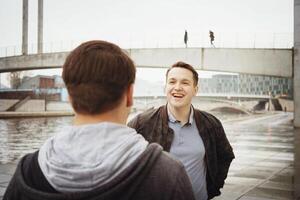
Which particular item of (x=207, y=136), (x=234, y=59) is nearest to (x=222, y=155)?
(x=207, y=136)

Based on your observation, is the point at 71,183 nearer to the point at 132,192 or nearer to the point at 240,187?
the point at 132,192

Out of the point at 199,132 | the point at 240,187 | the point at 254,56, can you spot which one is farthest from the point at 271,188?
the point at 254,56

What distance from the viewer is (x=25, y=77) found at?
76.7m

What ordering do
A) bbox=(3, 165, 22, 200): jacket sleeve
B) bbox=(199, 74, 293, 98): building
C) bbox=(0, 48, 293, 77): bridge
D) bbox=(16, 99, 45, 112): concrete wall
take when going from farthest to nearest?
bbox=(199, 74, 293, 98): building
bbox=(16, 99, 45, 112): concrete wall
bbox=(0, 48, 293, 77): bridge
bbox=(3, 165, 22, 200): jacket sleeve

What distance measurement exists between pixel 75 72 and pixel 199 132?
1.77 meters

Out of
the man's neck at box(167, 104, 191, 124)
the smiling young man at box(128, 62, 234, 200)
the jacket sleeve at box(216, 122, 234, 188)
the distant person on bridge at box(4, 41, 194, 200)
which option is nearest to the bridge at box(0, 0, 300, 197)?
the jacket sleeve at box(216, 122, 234, 188)

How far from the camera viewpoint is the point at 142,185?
51.9 inches

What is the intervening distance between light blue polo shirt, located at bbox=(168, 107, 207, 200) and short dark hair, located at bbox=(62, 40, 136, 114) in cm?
152

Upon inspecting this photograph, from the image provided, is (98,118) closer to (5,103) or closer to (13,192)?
(13,192)

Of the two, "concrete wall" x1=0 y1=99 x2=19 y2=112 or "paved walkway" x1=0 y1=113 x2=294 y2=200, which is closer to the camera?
"paved walkway" x1=0 y1=113 x2=294 y2=200

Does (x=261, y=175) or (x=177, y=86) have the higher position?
(x=177, y=86)

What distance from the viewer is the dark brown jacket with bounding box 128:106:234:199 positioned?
9.73 feet

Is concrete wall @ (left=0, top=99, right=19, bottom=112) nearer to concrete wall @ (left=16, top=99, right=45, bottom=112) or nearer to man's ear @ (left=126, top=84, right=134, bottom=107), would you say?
concrete wall @ (left=16, top=99, right=45, bottom=112)

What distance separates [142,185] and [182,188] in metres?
0.13
